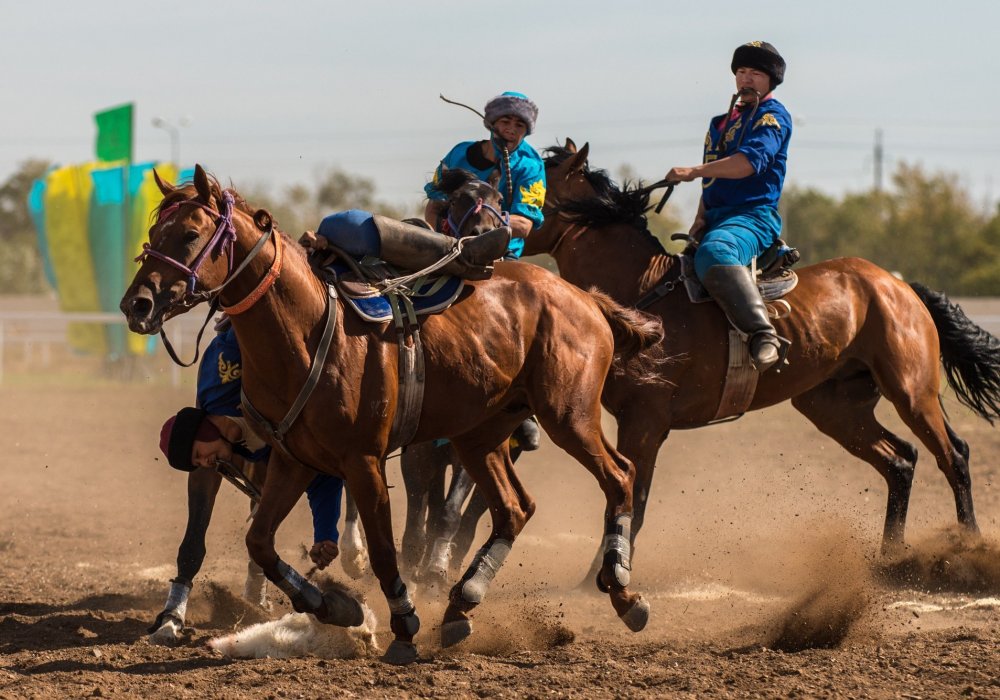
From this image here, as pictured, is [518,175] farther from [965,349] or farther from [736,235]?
[965,349]

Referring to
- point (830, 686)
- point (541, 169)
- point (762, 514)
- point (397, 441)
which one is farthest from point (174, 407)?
point (830, 686)

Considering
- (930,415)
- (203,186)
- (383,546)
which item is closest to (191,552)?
(383,546)

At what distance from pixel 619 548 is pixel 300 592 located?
1.38 m

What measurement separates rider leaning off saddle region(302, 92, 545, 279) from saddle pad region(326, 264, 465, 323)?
73mm

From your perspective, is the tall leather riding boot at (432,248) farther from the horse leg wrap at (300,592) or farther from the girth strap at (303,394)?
the horse leg wrap at (300,592)

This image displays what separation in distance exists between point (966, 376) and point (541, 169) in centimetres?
320

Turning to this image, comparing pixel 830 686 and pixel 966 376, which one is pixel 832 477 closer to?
pixel 966 376

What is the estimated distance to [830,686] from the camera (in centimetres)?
453

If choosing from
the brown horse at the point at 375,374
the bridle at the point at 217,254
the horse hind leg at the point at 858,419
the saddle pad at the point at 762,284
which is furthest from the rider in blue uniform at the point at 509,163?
the horse hind leg at the point at 858,419

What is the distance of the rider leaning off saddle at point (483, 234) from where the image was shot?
17.0ft

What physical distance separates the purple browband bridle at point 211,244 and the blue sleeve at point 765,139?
2817 mm

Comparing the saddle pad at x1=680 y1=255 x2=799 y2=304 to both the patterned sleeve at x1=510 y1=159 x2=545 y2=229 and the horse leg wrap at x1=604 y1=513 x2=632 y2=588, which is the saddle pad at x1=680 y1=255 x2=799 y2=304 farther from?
the horse leg wrap at x1=604 y1=513 x2=632 y2=588

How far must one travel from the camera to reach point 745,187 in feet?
21.7

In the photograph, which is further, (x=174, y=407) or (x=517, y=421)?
(x=174, y=407)
